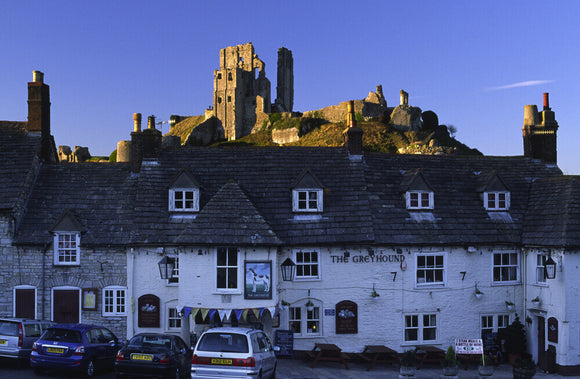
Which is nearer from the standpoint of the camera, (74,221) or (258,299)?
(258,299)

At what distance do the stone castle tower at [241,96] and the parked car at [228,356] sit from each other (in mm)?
83348

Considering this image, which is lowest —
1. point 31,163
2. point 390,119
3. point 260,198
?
point 260,198

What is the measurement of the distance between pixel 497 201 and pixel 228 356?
1510cm

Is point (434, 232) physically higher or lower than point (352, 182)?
lower

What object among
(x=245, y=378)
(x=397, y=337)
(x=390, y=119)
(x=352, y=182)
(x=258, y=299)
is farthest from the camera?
(x=390, y=119)

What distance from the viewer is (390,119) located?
79375 mm

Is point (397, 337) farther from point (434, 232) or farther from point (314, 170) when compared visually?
point (314, 170)

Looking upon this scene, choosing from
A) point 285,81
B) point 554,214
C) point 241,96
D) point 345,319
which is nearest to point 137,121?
point 345,319

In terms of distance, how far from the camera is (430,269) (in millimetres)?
23781

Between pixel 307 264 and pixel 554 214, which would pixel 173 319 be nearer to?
pixel 307 264

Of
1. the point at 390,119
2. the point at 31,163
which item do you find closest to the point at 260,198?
the point at 31,163

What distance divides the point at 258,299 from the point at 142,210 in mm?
6155

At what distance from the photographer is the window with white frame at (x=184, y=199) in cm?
2414

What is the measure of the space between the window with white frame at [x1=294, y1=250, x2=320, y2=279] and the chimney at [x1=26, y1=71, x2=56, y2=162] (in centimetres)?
1316
